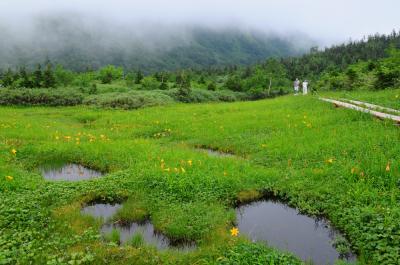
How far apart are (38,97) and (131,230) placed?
99.3 ft

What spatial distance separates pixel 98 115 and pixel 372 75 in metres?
23.6

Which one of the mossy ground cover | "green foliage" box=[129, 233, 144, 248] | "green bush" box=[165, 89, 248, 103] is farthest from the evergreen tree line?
"green foliage" box=[129, 233, 144, 248]

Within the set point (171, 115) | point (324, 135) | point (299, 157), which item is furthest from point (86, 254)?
point (171, 115)

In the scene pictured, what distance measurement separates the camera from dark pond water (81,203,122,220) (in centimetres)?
938

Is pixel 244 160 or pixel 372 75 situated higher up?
pixel 372 75

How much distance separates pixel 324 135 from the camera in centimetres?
1513

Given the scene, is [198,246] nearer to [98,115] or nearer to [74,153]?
[74,153]

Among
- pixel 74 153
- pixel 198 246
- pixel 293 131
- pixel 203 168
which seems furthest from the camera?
pixel 293 131

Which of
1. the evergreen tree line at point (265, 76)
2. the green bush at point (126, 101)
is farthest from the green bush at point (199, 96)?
the green bush at point (126, 101)

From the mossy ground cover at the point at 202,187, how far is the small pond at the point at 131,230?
0.21 metres

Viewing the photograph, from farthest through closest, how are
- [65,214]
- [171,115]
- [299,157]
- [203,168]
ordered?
[171,115], [299,157], [203,168], [65,214]

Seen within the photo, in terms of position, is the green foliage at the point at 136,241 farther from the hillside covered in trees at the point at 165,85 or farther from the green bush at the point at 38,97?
the green bush at the point at 38,97

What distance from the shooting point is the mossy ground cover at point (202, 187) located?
7.22 m

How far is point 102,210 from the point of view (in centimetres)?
976
